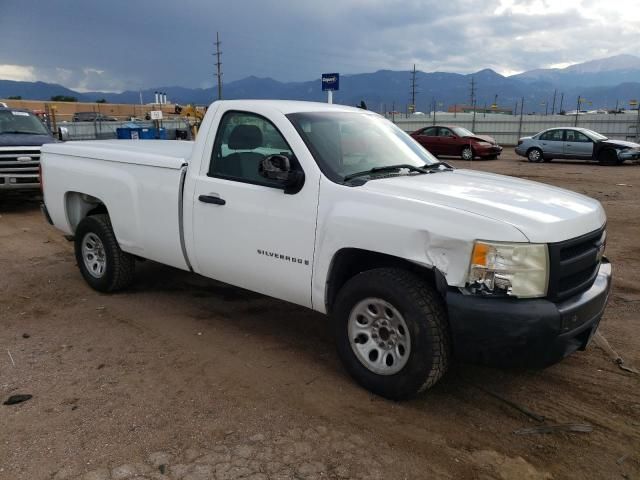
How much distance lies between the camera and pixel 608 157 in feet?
65.6

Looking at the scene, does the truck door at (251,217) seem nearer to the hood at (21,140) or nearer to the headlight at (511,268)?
the headlight at (511,268)

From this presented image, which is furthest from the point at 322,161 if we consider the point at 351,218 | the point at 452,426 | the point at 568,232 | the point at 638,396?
the point at 638,396

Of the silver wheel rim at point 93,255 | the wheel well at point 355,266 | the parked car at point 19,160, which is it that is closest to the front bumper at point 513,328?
the wheel well at point 355,266

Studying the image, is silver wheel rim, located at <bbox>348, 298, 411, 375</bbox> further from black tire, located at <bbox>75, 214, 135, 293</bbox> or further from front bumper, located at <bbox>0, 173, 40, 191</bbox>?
front bumper, located at <bbox>0, 173, 40, 191</bbox>

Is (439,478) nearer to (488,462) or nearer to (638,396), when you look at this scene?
(488,462)

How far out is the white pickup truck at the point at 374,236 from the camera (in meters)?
3.03

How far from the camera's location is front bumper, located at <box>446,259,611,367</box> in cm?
298

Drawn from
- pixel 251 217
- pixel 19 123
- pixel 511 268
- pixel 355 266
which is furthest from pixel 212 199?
pixel 19 123

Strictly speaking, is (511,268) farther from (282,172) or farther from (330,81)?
(330,81)

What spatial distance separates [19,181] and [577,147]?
19.0m

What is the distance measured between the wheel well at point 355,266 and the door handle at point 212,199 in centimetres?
112

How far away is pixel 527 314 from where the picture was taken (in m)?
2.97

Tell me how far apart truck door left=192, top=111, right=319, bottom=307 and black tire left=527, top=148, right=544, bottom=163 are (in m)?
20.1

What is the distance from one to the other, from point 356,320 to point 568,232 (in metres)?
1.42
